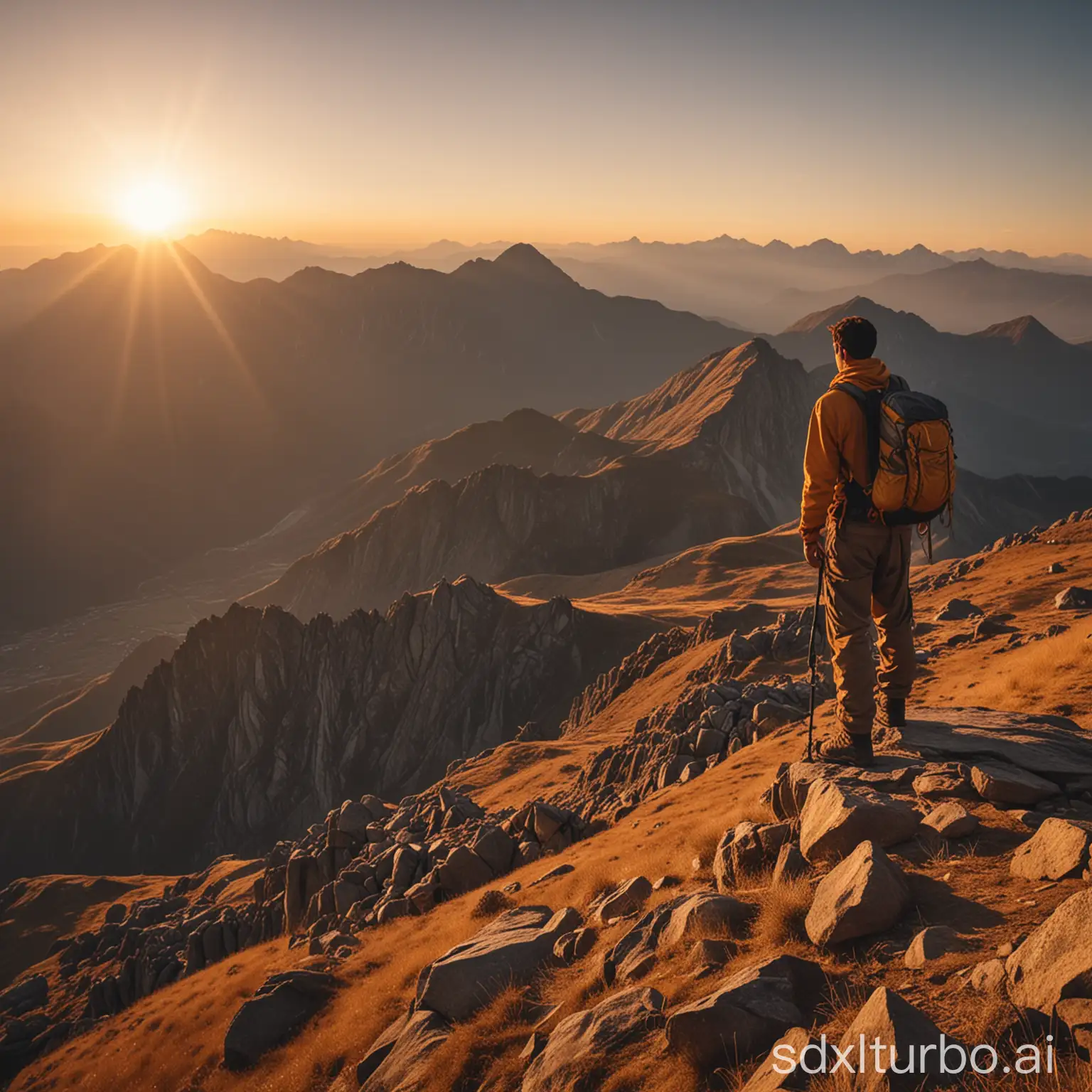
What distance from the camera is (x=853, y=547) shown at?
27.0ft

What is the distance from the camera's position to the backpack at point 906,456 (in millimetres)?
7523

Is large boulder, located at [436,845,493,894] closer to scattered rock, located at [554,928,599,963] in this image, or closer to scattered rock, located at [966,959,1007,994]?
scattered rock, located at [554,928,599,963]

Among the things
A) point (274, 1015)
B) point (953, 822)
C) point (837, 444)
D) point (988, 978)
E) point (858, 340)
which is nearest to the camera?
point (988, 978)

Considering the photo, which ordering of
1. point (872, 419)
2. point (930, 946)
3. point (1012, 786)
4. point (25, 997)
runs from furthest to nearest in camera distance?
point (25, 997)
point (872, 419)
point (1012, 786)
point (930, 946)

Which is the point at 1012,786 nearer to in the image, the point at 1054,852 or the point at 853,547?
the point at 1054,852

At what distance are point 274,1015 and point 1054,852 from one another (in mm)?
11434

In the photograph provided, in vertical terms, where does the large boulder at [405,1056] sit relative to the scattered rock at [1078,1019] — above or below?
below

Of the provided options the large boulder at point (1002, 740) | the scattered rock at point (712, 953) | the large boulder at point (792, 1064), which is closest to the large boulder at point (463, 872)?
the large boulder at point (1002, 740)

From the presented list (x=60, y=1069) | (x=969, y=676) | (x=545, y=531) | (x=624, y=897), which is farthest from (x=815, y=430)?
(x=545, y=531)

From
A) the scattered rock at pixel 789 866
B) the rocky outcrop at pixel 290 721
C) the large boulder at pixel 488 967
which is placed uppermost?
the scattered rock at pixel 789 866

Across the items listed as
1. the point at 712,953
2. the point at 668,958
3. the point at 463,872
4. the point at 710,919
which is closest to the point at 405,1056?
the point at 668,958

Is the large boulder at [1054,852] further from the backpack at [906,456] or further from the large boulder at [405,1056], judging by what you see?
the large boulder at [405,1056]

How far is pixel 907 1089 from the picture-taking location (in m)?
4.13

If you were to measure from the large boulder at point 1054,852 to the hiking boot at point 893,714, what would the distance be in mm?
2905
